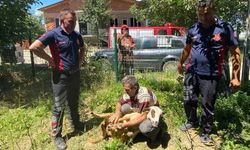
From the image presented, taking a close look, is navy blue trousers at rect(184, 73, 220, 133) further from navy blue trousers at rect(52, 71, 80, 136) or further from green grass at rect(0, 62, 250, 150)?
navy blue trousers at rect(52, 71, 80, 136)

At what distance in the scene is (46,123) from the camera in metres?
6.63

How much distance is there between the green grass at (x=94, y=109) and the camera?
5.42 m

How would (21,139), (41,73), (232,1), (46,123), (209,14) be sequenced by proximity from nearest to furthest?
(209,14) → (21,139) → (46,123) → (232,1) → (41,73)

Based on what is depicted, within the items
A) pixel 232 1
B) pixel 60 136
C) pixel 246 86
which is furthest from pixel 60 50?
pixel 232 1

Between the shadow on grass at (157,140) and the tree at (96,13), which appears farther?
the tree at (96,13)

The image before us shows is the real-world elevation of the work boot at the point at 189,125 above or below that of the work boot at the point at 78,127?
above

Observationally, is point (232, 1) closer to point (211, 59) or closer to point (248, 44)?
point (248, 44)

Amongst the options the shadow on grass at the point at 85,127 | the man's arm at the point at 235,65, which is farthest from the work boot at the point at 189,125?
the shadow on grass at the point at 85,127

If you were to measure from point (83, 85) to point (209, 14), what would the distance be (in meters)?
4.59

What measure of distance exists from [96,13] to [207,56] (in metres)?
29.1

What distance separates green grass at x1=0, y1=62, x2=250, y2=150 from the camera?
5.42 metres

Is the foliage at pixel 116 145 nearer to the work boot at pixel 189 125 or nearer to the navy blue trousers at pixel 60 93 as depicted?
the navy blue trousers at pixel 60 93

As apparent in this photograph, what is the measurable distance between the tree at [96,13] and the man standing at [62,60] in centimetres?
2820

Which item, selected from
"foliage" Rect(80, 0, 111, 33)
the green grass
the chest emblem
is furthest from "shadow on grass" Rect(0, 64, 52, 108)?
"foliage" Rect(80, 0, 111, 33)
